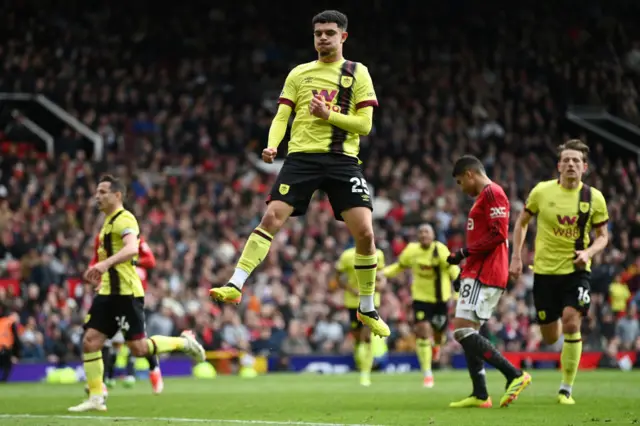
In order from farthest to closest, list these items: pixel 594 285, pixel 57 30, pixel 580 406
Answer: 1. pixel 57 30
2. pixel 594 285
3. pixel 580 406

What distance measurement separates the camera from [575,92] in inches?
1556

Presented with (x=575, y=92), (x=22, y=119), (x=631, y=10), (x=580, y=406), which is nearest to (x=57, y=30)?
(x=22, y=119)

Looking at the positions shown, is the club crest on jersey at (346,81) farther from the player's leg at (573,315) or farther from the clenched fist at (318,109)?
the player's leg at (573,315)

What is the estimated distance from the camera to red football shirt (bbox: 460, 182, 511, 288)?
43.2ft

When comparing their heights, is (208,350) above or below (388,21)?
below

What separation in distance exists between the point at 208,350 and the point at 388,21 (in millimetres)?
18072

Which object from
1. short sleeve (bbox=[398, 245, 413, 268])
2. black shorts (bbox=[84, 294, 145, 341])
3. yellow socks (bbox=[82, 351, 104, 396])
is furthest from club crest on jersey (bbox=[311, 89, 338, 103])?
short sleeve (bbox=[398, 245, 413, 268])

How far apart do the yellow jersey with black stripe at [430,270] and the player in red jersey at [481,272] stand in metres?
7.84

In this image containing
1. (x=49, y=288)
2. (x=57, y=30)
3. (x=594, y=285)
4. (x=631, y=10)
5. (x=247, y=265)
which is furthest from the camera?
(x=631, y=10)

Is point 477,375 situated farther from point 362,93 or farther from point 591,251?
point 362,93

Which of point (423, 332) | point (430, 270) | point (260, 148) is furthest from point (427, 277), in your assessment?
point (260, 148)

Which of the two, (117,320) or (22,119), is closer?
(117,320)

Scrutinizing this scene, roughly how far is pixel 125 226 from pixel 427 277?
28.8 feet

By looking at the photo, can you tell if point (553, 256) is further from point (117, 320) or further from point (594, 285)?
point (594, 285)
